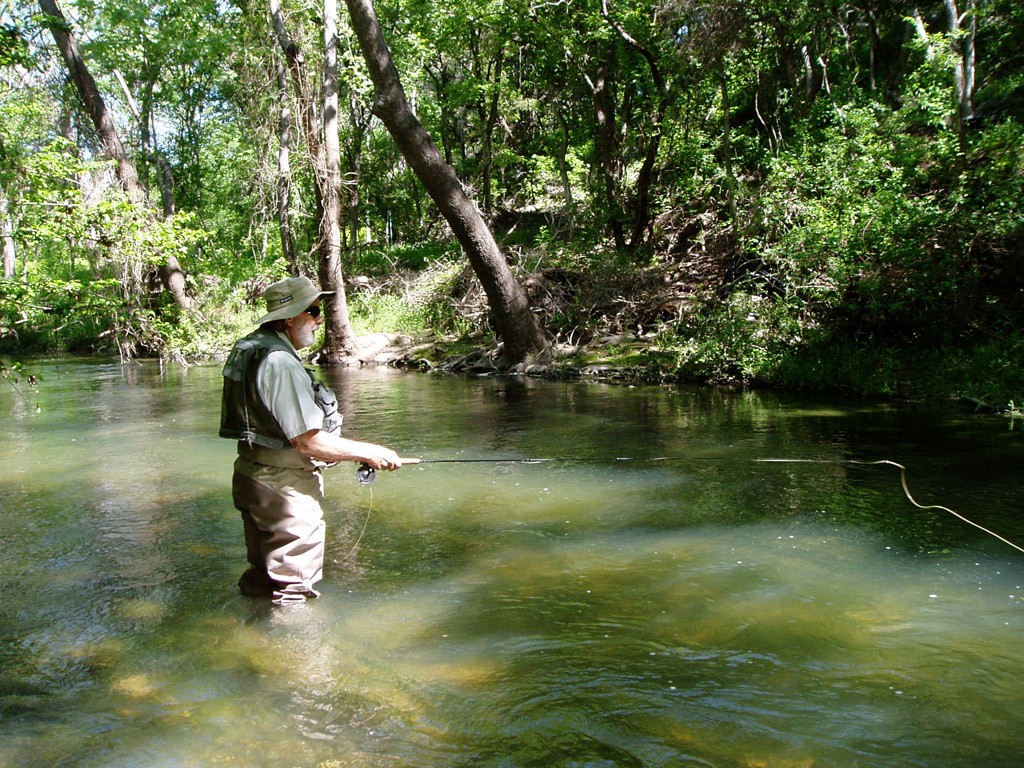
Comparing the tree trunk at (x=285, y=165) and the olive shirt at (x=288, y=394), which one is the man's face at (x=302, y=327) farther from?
the tree trunk at (x=285, y=165)

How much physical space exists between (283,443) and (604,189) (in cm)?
1571

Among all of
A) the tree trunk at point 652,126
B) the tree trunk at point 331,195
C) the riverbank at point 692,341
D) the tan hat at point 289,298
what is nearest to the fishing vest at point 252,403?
the tan hat at point 289,298

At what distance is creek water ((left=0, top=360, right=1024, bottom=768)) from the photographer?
3.09 metres

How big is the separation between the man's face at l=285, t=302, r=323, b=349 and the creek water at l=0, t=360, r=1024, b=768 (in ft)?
4.53

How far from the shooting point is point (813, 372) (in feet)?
39.3

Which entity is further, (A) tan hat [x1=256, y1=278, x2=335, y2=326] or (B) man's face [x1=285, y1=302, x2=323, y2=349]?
(B) man's face [x1=285, y1=302, x2=323, y2=349]

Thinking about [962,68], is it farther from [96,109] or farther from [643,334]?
[96,109]

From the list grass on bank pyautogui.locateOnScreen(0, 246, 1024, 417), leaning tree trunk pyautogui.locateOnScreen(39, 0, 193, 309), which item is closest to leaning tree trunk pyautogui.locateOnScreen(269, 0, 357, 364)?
grass on bank pyautogui.locateOnScreen(0, 246, 1024, 417)

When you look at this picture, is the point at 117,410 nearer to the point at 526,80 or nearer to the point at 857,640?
the point at 857,640

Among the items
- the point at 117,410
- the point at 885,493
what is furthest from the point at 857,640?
the point at 117,410

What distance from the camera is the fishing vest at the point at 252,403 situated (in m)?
4.03

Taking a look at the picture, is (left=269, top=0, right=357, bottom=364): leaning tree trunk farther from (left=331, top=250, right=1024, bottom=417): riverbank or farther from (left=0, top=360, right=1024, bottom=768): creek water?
(left=0, top=360, right=1024, bottom=768): creek water

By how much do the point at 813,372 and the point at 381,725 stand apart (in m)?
10.1

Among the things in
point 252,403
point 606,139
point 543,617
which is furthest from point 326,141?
point 543,617
